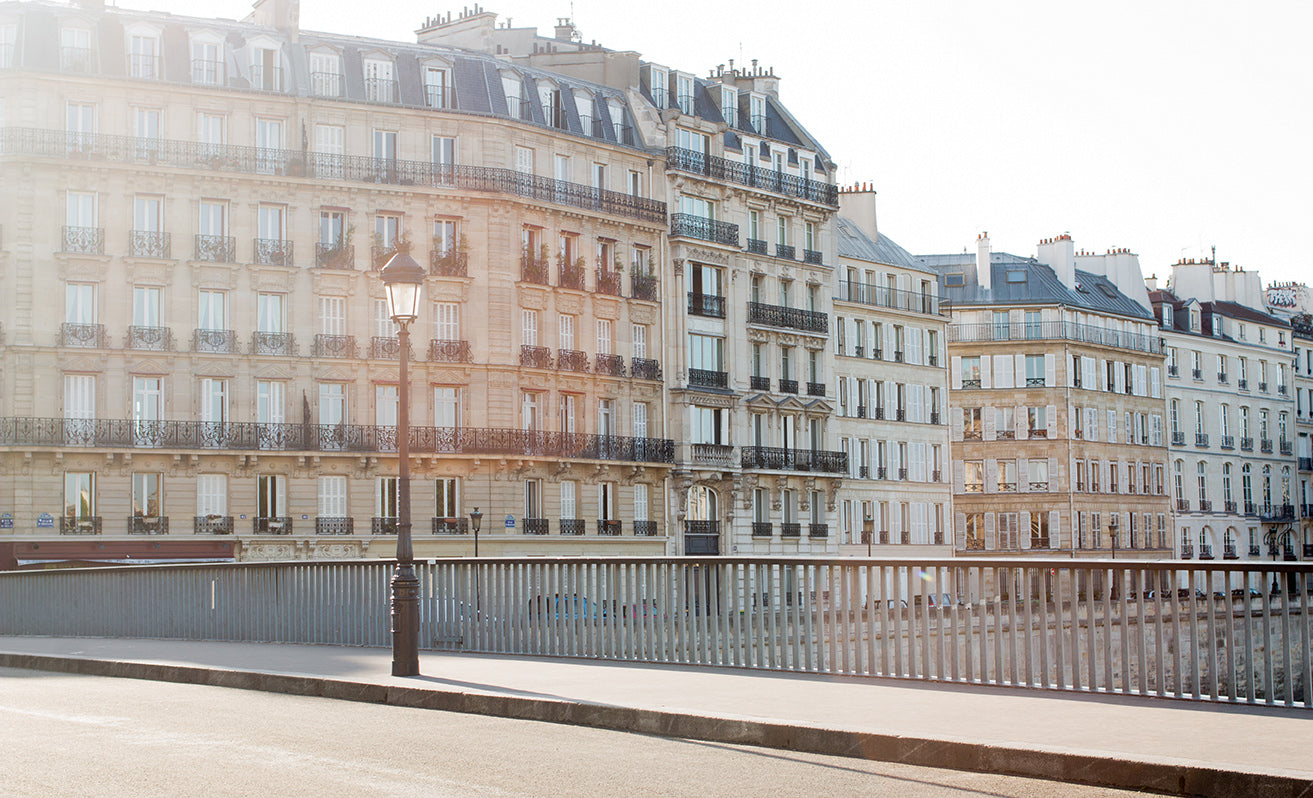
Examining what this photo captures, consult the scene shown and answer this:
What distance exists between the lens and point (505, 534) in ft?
189

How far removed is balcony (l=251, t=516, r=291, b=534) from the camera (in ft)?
177

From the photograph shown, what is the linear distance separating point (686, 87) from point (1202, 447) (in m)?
39.7

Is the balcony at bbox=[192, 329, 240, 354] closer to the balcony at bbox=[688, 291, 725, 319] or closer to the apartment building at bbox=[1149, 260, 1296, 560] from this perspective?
the balcony at bbox=[688, 291, 725, 319]

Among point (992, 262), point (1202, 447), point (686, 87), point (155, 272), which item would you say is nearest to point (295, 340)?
Result: point (155, 272)

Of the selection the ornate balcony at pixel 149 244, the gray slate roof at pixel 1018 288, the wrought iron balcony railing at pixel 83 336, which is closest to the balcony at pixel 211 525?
the wrought iron balcony railing at pixel 83 336

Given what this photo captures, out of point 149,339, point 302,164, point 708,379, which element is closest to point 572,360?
point 708,379

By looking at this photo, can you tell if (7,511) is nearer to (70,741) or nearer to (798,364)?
(798,364)

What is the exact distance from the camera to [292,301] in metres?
55.6

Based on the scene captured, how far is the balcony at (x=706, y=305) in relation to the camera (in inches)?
2596

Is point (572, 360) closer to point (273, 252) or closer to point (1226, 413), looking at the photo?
point (273, 252)

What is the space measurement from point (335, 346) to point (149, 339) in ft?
19.6

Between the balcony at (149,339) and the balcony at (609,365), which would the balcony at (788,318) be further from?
the balcony at (149,339)

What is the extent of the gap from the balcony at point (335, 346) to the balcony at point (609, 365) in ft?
31.7

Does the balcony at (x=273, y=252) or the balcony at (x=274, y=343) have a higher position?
the balcony at (x=273, y=252)
